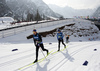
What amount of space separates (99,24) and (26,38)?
3253 cm

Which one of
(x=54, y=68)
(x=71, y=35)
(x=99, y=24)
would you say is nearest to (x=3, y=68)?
(x=54, y=68)

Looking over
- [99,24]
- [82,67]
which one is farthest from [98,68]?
[99,24]

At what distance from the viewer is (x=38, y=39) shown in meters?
6.00

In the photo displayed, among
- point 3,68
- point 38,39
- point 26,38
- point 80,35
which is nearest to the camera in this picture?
point 3,68

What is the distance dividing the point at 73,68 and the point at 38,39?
9.27ft

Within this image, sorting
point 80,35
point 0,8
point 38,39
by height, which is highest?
point 0,8

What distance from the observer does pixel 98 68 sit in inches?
191

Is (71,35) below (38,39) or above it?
below

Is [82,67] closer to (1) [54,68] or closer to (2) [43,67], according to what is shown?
(1) [54,68]

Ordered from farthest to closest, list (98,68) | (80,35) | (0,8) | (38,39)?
1. (0,8)
2. (80,35)
3. (38,39)
4. (98,68)

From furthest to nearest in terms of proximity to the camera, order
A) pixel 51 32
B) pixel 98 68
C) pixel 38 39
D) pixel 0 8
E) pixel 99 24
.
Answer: pixel 0 8, pixel 99 24, pixel 51 32, pixel 38 39, pixel 98 68

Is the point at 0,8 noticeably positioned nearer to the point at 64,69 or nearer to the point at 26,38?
the point at 26,38

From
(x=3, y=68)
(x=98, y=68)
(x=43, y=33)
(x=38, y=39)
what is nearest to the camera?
(x=98, y=68)

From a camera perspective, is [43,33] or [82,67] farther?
[43,33]
